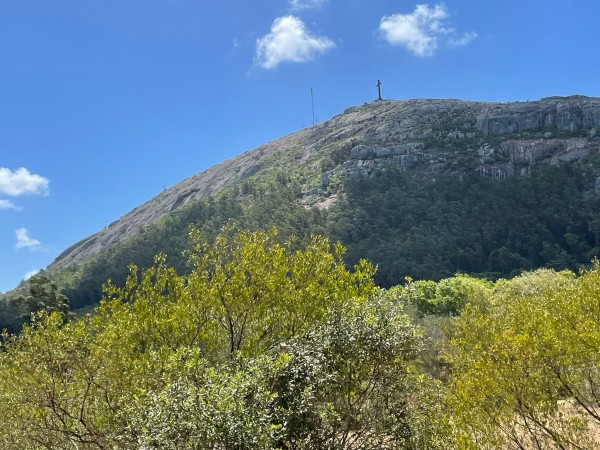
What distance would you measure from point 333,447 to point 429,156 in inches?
6948

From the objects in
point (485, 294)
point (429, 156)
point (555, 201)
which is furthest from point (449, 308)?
point (429, 156)

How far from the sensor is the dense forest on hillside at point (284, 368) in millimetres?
12344

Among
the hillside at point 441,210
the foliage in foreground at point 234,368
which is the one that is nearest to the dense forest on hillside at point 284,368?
the foliage in foreground at point 234,368

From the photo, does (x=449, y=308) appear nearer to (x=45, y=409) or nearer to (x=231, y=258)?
(x=231, y=258)

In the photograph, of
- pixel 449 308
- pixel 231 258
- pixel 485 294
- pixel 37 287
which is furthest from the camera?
pixel 449 308

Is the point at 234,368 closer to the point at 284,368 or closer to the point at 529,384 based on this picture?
the point at 284,368

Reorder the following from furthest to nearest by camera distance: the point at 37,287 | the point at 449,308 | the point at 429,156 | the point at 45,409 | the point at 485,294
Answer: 1. the point at 429,156
2. the point at 449,308
3. the point at 485,294
4. the point at 37,287
5. the point at 45,409

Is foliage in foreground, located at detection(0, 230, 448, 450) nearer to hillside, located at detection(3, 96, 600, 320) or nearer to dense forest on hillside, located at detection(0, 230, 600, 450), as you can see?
dense forest on hillside, located at detection(0, 230, 600, 450)

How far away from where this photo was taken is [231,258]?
741 inches

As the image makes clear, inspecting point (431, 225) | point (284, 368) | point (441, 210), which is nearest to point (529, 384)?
point (284, 368)

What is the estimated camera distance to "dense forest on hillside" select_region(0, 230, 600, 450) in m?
12.3

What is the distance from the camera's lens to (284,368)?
12.9m

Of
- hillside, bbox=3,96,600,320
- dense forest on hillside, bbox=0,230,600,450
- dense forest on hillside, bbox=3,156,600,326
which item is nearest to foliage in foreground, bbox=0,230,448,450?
dense forest on hillside, bbox=0,230,600,450

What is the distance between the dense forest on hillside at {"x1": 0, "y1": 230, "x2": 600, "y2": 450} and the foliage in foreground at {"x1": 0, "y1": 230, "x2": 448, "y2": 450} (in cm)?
5
